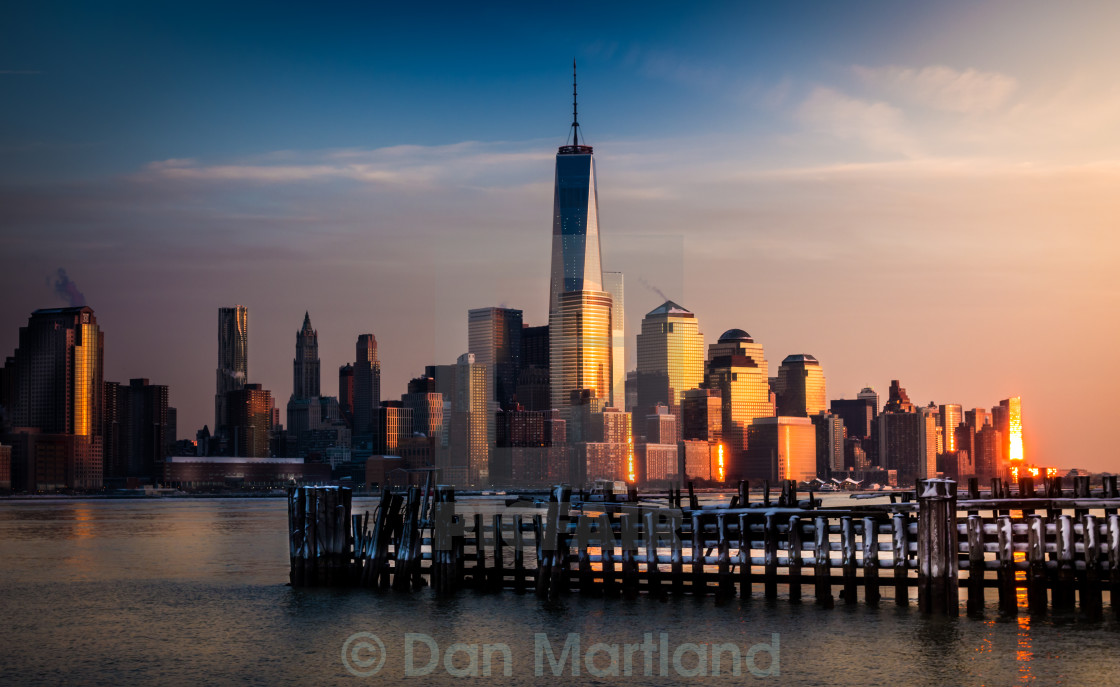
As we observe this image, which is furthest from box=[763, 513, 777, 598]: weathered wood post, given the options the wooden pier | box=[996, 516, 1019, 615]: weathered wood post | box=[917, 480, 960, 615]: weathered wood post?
box=[996, 516, 1019, 615]: weathered wood post

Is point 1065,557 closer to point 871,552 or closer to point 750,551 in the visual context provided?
point 871,552

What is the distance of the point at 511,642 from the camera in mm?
30797

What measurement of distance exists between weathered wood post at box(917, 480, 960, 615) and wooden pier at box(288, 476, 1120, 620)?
0.10 feet

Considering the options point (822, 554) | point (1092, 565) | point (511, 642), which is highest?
point (822, 554)

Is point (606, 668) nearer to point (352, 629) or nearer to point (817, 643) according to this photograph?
point (817, 643)

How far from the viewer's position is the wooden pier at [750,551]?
3234 cm

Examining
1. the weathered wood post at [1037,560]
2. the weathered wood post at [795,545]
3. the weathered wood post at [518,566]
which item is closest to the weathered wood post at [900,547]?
the weathered wood post at [795,545]

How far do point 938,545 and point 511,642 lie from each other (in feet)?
35.4

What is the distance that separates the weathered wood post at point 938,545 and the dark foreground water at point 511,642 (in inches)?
31.3

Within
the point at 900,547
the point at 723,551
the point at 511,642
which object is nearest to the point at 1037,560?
the point at 900,547

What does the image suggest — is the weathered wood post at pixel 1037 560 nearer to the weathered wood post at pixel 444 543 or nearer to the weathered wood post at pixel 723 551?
the weathered wood post at pixel 723 551

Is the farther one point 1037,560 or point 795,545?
point 795,545

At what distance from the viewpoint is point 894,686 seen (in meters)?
25.3

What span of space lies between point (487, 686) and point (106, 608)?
20.8 metres
